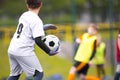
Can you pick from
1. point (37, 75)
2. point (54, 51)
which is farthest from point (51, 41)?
point (37, 75)

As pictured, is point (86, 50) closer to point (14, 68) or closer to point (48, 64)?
point (14, 68)

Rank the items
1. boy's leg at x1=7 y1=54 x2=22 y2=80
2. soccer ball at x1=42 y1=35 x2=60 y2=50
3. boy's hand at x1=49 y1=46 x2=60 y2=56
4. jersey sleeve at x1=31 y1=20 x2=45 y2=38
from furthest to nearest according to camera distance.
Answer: soccer ball at x1=42 y1=35 x2=60 y2=50
boy's leg at x1=7 y1=54 x2=22 y2=80
boy's hand at x1=49 y1=46 x2=60 y2=56
jersey sleeve at x1=31 y1=20 x2=45 y2=38

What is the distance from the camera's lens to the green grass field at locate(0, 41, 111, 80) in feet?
44.7

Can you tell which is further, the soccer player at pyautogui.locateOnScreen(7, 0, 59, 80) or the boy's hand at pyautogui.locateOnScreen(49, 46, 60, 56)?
the boy's hand at pyautogui.locateOnScreen(49, 46, 60, 56)

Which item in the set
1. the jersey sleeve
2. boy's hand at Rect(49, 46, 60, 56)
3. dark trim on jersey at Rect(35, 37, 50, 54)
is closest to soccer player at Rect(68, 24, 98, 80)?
boy's hand at Rect(49, 46, 60, 56)

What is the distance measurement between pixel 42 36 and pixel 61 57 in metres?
9.82

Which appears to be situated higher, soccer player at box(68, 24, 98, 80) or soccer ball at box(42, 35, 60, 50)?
soccer ball at box(42, 35, 60, 50)

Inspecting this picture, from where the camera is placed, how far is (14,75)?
7785 millimetres

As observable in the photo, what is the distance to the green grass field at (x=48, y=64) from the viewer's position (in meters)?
13.6

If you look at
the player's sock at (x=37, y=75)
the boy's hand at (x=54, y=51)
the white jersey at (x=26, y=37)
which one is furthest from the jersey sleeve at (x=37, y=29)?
the player's sock at (x=37, y=75)

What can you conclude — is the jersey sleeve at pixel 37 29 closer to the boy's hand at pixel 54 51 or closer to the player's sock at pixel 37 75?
the boy's hand at pixel 54 51

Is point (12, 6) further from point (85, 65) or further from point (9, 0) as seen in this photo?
point (85, 65)

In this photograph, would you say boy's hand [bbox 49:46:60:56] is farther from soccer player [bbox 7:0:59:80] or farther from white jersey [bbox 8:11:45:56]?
white jersey [bbox 8:11:45:56]

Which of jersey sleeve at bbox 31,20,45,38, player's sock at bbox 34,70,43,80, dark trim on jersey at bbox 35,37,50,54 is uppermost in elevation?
jersey sleeve at bbox 31,20,45,38
